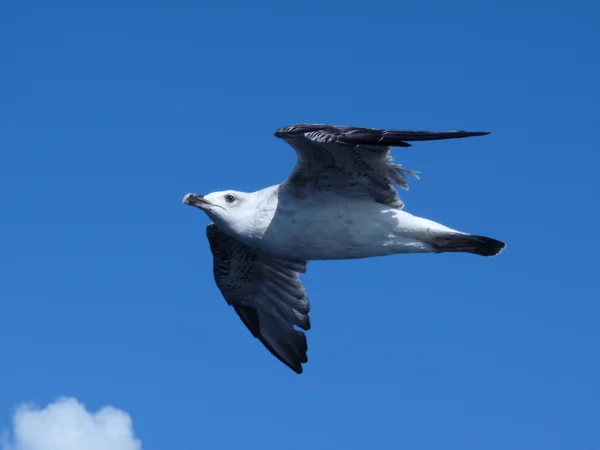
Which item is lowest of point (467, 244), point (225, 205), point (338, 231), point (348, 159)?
point (338, 231)

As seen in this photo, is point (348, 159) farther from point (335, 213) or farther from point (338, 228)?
point (338, 228)

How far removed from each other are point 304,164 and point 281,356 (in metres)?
4.75

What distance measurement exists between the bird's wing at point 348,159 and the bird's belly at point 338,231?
0.29 metres

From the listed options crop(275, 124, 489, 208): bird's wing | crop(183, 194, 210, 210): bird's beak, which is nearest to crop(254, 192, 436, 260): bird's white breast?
crop(275, 124, 489, 208): bird's wing

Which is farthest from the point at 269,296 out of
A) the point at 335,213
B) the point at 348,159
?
the point at 348,159

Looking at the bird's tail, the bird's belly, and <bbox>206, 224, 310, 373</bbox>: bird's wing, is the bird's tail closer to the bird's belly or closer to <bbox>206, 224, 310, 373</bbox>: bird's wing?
the bird's belly

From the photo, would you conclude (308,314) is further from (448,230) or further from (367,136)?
(367,136)

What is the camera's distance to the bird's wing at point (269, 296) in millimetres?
16688

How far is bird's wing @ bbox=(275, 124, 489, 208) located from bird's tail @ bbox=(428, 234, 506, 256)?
0.85 m

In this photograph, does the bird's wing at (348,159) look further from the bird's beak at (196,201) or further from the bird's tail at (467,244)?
the bird's beak at (196,201)

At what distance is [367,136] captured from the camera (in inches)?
485

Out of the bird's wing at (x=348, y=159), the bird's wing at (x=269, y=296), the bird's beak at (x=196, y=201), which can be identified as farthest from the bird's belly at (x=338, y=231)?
the bird's wing at (x=269, y=296)

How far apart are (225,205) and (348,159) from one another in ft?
6.75

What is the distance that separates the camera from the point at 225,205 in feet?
46.5
